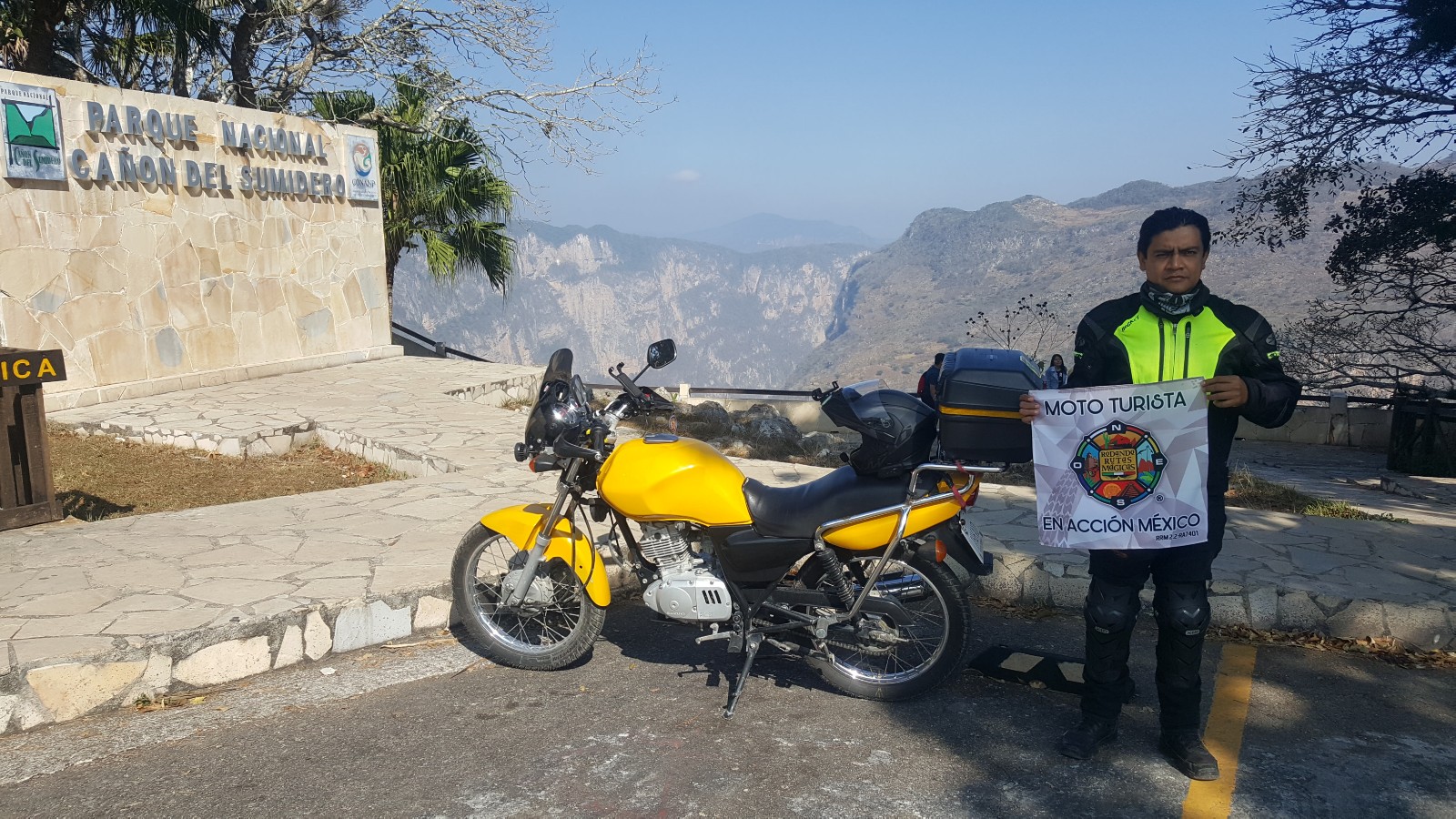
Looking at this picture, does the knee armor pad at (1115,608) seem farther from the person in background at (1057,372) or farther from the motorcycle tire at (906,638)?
the person in background at (1057,372)

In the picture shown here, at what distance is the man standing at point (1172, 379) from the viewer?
3.17 meters

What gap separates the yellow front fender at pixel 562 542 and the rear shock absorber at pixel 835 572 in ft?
2.96

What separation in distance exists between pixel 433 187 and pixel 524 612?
579 inches

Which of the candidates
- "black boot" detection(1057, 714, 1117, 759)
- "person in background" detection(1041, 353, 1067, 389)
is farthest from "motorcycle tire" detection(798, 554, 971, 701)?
"person in background" detection(1041, 353, 1067, 389)

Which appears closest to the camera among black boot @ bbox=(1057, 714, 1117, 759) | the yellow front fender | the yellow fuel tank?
black boot @ bbox=(1057, 714, 1117, 759)

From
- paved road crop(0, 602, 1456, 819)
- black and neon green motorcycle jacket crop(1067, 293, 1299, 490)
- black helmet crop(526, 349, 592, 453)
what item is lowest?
paved road crop(0, 602, 1456, 819)

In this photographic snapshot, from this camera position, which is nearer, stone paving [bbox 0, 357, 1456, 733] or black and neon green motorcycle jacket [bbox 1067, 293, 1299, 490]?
black and neon green motorcycle jacket [bbox 1067, 293, 1299, 490]

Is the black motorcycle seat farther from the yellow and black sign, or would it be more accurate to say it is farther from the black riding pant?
the yellow and black sign

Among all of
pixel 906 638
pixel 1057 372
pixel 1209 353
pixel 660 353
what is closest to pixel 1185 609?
pixel 1209 353

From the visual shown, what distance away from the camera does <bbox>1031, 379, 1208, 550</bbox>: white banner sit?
320 centimetres

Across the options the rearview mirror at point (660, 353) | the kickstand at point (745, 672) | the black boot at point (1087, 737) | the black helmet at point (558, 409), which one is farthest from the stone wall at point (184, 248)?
the black boot at point (1087, 737)

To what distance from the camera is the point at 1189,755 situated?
10.6ft

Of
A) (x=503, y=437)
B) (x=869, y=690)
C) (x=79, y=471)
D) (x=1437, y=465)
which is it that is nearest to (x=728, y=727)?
(x=869, y=690)

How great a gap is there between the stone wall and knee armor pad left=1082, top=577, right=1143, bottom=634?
9.82 metres
